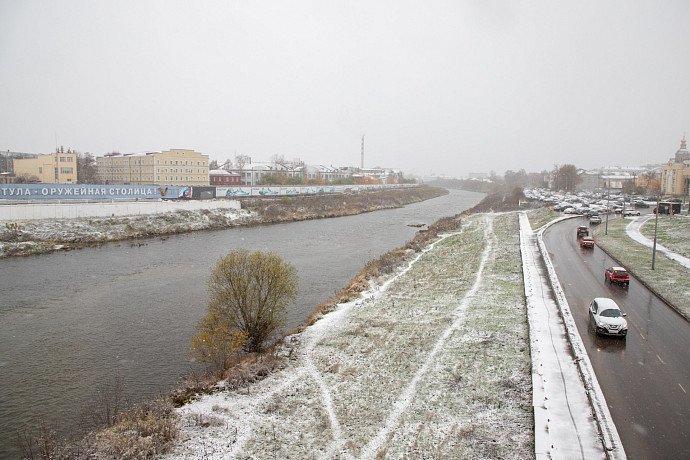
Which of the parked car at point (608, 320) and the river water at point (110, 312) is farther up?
the parked car at point (608, 320)

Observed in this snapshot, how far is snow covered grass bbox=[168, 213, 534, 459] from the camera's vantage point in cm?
1188

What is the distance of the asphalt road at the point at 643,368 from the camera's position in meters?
11.6

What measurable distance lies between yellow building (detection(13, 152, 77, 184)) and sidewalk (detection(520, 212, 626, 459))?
93410 mm

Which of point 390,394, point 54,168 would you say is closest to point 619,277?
point 390,394

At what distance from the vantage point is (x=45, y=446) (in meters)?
11.6

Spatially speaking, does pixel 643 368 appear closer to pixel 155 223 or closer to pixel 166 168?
pixel 155 223

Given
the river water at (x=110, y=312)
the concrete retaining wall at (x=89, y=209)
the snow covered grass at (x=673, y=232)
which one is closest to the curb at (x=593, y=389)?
the river water at (x=110, y=312)

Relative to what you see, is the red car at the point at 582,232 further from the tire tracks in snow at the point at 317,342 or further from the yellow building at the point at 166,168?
the yellow building at the point at 166,168

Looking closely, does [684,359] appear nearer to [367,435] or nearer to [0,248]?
[367,435]

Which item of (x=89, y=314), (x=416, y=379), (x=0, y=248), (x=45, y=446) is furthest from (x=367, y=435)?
(x=0, y=248)

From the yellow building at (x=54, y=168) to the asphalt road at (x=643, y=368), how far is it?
9295 cm

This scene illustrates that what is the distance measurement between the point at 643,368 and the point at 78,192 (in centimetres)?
5674

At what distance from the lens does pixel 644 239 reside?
141 feet

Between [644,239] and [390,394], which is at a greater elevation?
[644,239]
